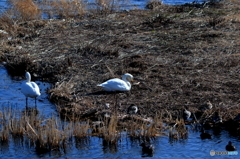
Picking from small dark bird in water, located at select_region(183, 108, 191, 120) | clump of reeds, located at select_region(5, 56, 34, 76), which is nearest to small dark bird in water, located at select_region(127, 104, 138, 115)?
small dark bird in water, located at select_region(183, 108, 191, 120)

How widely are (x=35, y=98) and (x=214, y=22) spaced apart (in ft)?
34.0

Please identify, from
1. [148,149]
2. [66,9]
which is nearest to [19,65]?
[148,149]

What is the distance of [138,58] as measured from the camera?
563 inches

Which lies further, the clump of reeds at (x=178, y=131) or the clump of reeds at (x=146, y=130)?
the clump of reeds at (x=178, y=131)

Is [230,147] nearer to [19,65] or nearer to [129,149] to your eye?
[129,149]

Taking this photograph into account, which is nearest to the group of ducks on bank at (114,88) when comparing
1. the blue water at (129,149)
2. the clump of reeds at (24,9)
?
the blue water at (129,149)

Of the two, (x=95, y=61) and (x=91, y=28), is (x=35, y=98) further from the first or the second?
(x=91, y=28)

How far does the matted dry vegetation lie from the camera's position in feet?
35.8

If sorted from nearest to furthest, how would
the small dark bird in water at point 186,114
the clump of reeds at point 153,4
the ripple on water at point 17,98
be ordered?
the small dark bird in water at point 186,114 < the ripple on water at point 17,98 < the clump of reeds at point 153,4

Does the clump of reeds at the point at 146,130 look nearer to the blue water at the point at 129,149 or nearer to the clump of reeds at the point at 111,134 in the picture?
the blue water at the point at 129,149

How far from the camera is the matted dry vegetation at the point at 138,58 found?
10.9m

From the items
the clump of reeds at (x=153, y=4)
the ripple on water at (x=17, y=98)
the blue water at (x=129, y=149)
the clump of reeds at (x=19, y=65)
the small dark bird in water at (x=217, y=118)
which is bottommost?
the blue water at (x=129, y=149)

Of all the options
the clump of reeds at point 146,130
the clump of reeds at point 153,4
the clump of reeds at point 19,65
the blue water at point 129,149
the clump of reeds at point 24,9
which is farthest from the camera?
the clump of reeds at point 153,4

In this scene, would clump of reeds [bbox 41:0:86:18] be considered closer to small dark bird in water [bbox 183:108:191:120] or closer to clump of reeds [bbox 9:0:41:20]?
clump of reeds [bbox 9:0:41:20]
